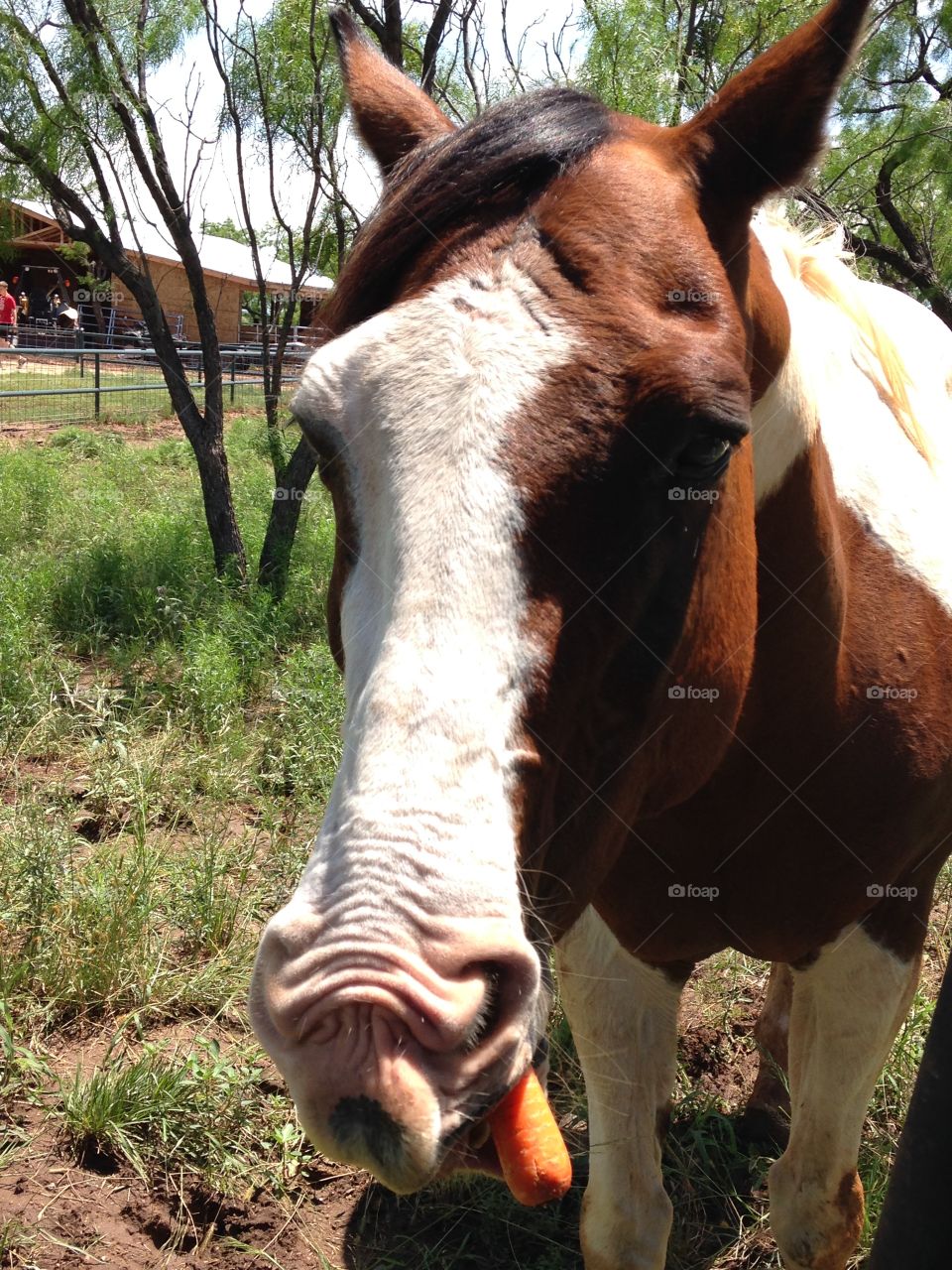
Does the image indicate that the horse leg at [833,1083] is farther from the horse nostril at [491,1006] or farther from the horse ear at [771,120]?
the horse ear at [771,120]

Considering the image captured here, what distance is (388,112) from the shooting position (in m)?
2.33

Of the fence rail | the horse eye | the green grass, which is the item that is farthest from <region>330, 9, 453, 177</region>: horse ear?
the fence rail

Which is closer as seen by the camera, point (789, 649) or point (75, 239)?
point (789, 649)

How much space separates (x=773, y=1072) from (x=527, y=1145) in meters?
2.44

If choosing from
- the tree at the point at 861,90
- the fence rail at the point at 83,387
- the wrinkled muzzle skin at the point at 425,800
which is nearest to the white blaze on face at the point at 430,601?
the wrinkled muzzle skin at the point at 425,800

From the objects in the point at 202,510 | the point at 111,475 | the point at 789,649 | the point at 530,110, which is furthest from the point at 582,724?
the point at 111,475

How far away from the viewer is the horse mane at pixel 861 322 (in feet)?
8.80

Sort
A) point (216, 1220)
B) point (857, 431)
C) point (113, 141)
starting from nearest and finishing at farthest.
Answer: point (857, 431) → point (216, 1220) → point (113, 141)

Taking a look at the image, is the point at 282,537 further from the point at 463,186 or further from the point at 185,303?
the point at 185,303

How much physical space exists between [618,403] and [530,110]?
29.7 inches

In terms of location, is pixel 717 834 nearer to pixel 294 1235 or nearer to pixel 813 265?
pixel 813 265

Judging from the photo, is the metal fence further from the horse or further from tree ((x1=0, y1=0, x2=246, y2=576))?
the horse

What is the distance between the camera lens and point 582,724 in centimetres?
161

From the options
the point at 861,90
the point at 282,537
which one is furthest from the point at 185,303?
the point at 282,537
